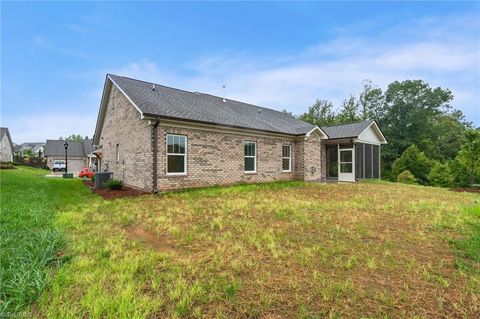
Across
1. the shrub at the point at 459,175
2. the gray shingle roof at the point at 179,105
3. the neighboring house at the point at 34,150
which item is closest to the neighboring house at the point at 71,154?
the neighboring house at the point at 34,150

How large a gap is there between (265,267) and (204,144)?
8.52 meters

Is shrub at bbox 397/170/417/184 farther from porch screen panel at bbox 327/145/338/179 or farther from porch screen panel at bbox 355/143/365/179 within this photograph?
porch screen panel at bbox 327/145/338/179

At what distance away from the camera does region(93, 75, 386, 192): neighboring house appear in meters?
10.2

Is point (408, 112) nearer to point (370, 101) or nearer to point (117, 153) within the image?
point (370, 101)

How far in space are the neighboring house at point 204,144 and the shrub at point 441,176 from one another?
668cm

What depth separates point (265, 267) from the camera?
327cm

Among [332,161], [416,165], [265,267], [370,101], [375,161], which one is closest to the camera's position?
[265,267]

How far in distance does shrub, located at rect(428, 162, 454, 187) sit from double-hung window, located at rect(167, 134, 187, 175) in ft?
72.6

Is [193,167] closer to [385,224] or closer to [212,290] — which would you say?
[385,224]

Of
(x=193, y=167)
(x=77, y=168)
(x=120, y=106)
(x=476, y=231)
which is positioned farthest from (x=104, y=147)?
(x=77, y=168)

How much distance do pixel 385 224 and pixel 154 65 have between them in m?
18.3

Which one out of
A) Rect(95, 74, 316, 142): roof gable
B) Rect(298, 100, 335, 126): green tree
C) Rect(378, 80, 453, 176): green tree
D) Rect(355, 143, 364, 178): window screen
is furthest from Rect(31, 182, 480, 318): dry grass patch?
Rect(298, 100, 335, 126): green tree

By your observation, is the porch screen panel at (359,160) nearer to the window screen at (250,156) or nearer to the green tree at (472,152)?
the green tree at (472,152)

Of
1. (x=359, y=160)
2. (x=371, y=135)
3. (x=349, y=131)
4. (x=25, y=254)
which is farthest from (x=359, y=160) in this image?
(x=25, y=254)
